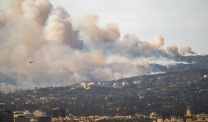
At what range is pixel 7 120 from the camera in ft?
609

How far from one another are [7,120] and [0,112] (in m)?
3.86

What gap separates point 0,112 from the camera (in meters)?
188
